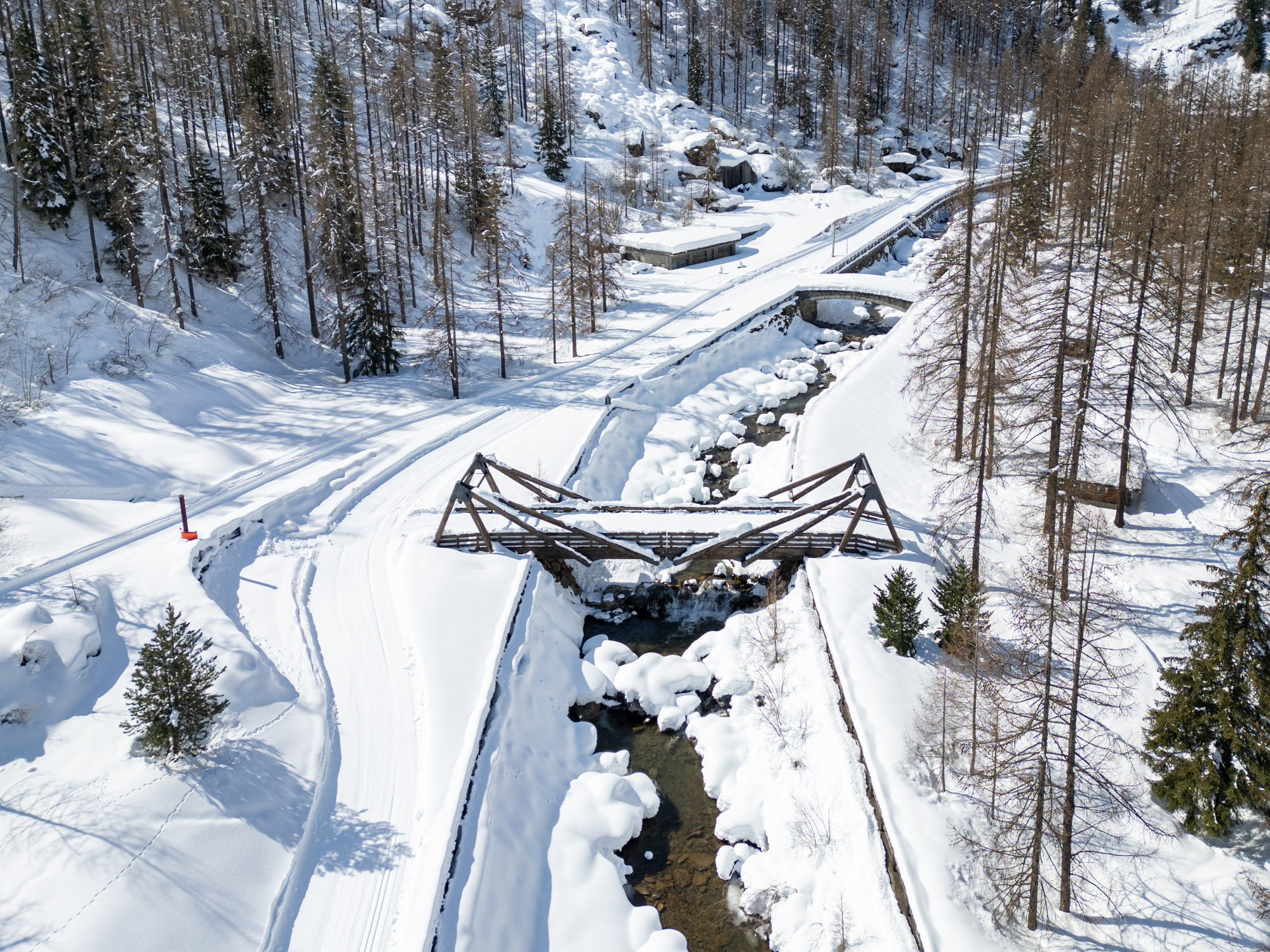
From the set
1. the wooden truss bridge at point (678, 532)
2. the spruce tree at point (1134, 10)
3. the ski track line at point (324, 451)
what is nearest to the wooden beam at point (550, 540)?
the wooden truss bridge at point (678, 532)

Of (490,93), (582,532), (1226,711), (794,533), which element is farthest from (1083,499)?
(490,93)

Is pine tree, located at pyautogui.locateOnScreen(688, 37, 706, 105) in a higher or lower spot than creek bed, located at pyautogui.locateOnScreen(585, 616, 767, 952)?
higher

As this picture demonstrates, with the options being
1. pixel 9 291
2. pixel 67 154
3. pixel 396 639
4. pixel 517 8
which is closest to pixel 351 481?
pixel 396 639

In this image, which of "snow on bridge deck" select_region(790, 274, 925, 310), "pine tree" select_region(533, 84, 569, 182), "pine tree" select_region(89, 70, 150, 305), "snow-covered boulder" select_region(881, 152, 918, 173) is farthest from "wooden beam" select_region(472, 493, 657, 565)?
"snow-covered boulder" select_region(881, 152, 918, 173)

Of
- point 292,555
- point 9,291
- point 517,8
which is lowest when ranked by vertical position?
point 292,555

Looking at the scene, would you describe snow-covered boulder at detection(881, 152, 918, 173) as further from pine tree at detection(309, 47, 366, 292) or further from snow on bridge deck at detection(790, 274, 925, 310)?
pine tree at detection(309, 47, 366, 292)

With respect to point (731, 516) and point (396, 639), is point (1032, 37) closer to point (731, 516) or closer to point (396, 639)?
point (731, 516)

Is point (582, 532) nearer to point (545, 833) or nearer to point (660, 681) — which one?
point (660, 681)
